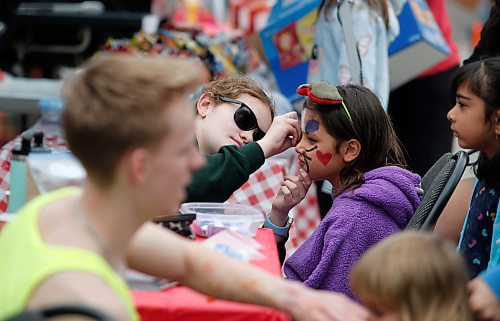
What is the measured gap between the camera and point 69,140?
1847 millimetres

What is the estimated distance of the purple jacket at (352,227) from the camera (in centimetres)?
311

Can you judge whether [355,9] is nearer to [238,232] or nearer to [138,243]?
[238,232]

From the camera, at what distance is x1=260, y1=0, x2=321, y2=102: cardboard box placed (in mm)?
5344

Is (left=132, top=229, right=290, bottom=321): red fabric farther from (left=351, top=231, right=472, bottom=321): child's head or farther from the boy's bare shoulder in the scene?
the boy's bare shoulder

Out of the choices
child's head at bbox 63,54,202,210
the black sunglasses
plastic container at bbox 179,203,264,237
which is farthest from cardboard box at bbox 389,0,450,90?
child's head at bbox 63,54,202,210

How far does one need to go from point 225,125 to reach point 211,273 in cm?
135

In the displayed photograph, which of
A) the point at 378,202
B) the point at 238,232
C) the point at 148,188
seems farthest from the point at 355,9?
the point at 148,188

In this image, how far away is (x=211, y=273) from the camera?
2.16 m

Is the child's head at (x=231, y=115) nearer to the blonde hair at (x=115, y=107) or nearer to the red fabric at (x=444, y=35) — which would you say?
the blonde hair at (x=115, y=107)

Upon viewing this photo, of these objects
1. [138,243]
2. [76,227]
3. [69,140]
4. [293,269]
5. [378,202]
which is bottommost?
[293,269]

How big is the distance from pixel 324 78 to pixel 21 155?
5.43 feet

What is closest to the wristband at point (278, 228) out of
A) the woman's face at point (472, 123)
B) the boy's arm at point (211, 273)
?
the woman's face at point (472, 123)

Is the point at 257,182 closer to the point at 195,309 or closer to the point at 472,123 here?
the point at 472,123

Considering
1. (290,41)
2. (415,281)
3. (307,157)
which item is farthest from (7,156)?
(415,281)
